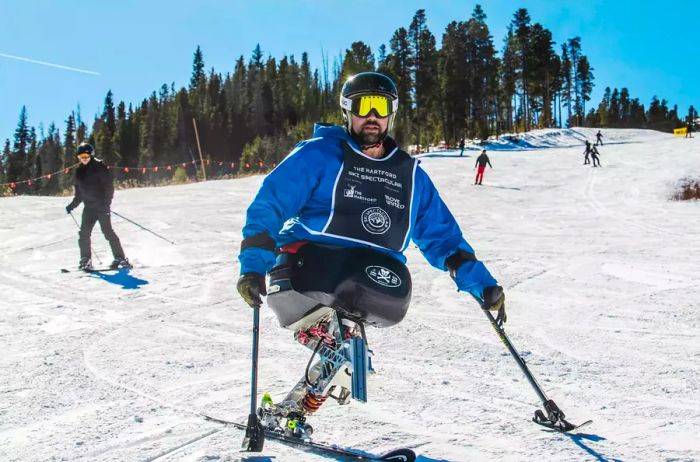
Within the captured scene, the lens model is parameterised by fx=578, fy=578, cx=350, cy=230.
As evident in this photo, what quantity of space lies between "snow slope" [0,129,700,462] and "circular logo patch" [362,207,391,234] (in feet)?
3.59

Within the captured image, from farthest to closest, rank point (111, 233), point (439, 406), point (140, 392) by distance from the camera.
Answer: point (111, 233) → point (140, 392) → point (439, 406)

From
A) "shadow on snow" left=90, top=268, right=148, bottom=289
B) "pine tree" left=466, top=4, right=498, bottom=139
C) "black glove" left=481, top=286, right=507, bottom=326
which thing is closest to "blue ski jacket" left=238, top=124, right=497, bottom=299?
"black glove" left=481, top=286, right=507, bottom=326

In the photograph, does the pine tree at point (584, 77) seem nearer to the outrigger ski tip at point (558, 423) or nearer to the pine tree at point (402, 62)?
the pine tree at point (402, 62)

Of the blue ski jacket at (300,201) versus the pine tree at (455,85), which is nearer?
the blue ski jacket at (300,201)

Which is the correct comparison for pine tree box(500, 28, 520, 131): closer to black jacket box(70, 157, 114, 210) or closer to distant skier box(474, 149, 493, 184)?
distant skier box(474, 149, 493, 184)

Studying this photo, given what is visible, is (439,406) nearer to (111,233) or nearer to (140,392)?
(140,392)

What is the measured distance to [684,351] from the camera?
4457 mm

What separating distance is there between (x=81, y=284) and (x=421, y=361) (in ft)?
19.3

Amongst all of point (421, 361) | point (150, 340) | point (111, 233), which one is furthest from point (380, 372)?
point (111, 233)

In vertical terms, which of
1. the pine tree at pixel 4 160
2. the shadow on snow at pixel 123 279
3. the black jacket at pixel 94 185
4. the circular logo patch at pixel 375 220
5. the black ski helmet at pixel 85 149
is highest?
the pine tree at pixel 4 160

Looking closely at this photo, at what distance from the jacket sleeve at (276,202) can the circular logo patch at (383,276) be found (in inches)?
17.9

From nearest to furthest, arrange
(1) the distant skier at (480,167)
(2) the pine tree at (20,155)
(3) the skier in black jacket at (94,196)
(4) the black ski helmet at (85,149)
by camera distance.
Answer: (4) the black ski helmet at (85,149) < (3) the skier in black jacket at (94,196) < (1) the distant skier at (480,167) < (2) the pine tree at (20,155)

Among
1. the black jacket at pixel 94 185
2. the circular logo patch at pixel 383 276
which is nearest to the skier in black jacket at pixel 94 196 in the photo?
the black jacket at pixel 94 185

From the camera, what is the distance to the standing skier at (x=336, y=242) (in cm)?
257
